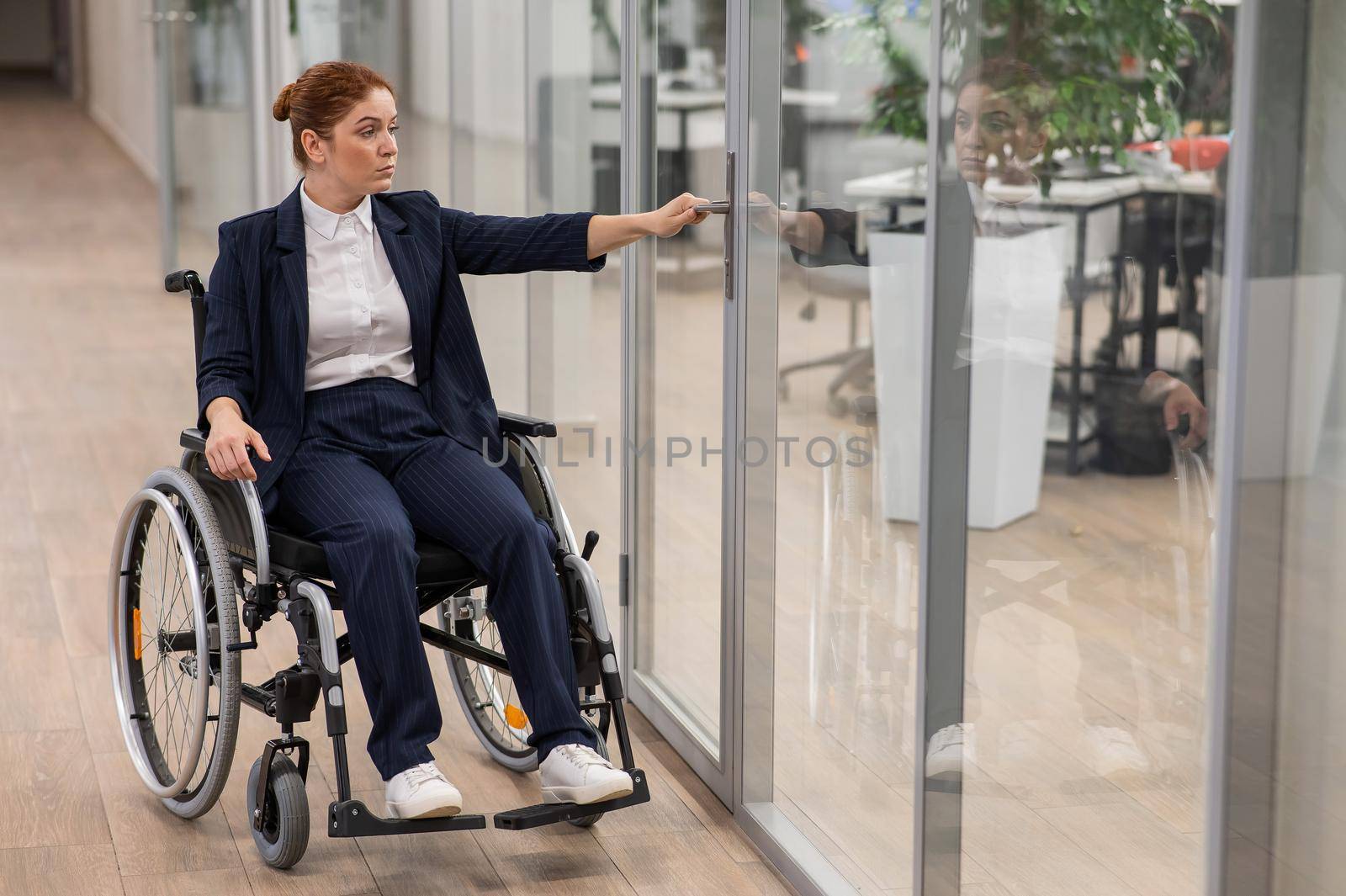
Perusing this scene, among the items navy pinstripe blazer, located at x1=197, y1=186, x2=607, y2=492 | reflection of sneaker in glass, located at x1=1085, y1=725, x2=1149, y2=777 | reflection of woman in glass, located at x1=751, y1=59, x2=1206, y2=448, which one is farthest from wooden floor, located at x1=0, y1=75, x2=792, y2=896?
reflection of woman in glass, located at x1=751, y1=59, x2=1206, y2=448

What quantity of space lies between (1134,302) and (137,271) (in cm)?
690

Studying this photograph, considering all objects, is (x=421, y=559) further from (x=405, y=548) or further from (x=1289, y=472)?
(x=1289, y=472)

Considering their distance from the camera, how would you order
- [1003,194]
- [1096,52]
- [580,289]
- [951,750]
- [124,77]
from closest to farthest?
[1096,52] < [1003,194] < [951,750] < [580,289] < [124,77]

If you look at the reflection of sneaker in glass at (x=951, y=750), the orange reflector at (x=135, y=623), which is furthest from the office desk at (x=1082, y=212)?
the orange reflector at (x=135, y=623)

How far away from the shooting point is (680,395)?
255 centimetres

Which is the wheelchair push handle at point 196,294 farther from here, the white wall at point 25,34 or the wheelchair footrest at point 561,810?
the white wall at point 25,34

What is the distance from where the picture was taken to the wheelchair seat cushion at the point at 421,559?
2.07 meters

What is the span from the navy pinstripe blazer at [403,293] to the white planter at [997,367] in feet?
1.99

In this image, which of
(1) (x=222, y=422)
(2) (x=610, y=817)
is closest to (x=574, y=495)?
(2) (x=610, y=817)

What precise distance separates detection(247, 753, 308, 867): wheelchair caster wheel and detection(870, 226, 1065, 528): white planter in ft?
2.85

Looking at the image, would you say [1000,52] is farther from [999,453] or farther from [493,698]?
[493,698]

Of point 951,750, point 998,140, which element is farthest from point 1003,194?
point 951,750

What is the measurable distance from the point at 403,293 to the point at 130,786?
0.87 metres

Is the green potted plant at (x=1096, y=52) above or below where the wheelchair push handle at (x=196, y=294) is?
above
